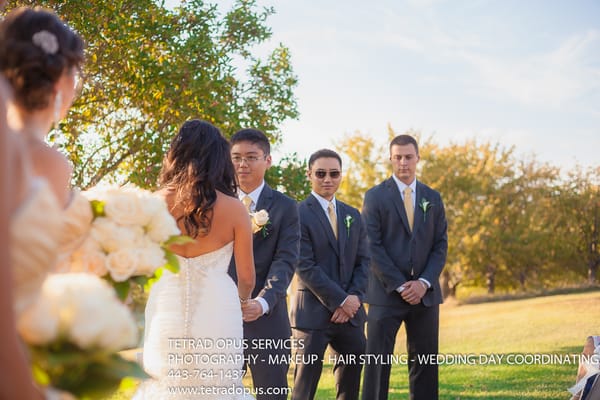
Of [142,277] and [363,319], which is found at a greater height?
[142,277]

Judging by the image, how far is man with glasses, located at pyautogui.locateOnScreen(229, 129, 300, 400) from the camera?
17.1 feet

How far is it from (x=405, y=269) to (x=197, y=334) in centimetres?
329

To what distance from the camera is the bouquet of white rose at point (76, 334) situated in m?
1.67

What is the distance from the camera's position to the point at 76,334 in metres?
1.68

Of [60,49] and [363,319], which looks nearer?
[60,49]

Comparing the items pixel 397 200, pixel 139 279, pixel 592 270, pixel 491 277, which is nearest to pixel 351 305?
pixel 397 200

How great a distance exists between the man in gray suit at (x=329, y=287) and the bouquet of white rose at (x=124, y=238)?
3.72 meters

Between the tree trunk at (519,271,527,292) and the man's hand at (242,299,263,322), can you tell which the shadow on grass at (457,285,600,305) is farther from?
the man's hand at (242,299,263,322)

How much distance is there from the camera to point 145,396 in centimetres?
436

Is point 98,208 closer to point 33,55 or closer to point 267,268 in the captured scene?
point 33,55

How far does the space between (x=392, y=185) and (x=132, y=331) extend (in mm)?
5671

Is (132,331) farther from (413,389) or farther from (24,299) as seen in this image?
(413,389)

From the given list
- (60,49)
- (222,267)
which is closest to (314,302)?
(222,267)

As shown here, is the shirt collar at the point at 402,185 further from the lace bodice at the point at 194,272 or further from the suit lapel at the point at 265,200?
the lace bodice at the point at 194,272
